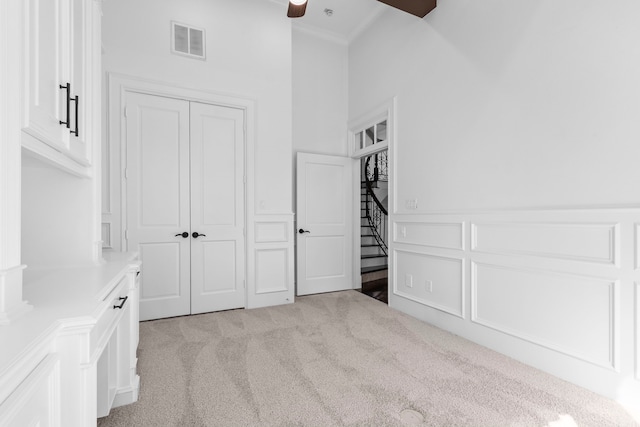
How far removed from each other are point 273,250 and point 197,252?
2.92 feet

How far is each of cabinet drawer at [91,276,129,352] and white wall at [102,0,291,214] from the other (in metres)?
2.20

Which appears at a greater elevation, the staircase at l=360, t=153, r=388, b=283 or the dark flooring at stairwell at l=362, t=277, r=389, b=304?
the staircase at l=360, t=153, r=388, b=283

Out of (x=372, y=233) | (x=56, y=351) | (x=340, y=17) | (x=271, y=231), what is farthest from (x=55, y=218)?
(x=372, y=233)

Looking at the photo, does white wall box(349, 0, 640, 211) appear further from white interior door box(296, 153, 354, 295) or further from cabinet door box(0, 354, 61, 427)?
cabinet door box(0, 354, 61, 427)

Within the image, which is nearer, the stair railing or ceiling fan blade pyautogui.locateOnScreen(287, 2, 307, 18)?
ceiling fan blade pyautogui.locateOnScreen(287, 2, 307, 18)

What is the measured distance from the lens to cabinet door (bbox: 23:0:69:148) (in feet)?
3.31

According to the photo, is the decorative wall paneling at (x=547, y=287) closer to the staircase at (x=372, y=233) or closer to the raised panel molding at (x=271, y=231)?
the raised panel molding at (x=271, y=231)

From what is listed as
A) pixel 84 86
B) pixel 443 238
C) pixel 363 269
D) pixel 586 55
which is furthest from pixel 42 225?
pixel 363 269

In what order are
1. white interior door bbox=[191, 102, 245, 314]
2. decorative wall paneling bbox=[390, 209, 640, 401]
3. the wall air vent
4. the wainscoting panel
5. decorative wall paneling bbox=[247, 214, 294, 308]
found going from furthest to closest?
decorative wall paneling bbox=[247, 214, 294, 308], white interior door bbox=[191, 102, 245, 314], the wall air vent, the wainscoting panel, decorative wall paneling bbox=[390, 209, 640, 401]

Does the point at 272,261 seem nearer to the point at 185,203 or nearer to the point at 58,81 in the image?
the point at 185,203

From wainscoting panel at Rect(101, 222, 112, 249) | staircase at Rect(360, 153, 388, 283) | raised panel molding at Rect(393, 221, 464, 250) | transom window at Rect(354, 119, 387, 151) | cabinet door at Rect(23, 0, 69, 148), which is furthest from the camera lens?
staircase at Rect(360, 153, 388, 283)

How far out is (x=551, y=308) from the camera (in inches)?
84.5

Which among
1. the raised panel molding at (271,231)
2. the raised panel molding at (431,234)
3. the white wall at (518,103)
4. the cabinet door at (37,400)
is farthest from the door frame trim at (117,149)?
the raised panel molding at (431,234)

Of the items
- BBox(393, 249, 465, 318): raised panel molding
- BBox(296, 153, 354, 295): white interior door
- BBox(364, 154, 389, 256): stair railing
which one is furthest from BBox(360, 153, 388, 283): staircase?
BBox(393, 249, 465, 318): raised panel molding
